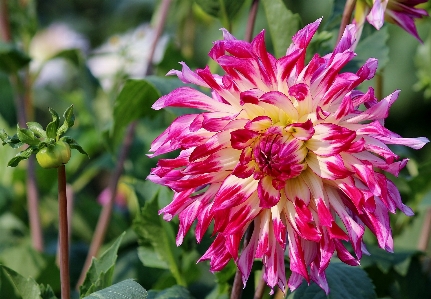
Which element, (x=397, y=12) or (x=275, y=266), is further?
(x=397, y=12)

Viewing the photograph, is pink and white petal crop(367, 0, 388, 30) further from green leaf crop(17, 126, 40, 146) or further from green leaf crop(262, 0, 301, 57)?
green leaf crop(17, 126, 40, 146)

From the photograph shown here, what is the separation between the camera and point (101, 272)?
583 millimetres

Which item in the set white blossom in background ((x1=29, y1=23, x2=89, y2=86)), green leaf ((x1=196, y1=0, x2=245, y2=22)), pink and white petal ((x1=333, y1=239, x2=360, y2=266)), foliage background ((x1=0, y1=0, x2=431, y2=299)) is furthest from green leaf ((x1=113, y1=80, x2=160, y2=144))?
white blossom in background ((x1=29, y1=23, x2=89, y2=86))

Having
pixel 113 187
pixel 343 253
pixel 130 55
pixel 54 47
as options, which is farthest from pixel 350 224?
pixel 54 47

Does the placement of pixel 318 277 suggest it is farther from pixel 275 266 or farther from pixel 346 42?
pixel 346 42

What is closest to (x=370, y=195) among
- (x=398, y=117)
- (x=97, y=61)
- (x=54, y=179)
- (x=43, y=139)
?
(x=43, y=139)

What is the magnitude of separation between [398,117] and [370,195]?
1512 mm

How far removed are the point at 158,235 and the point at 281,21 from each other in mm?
275

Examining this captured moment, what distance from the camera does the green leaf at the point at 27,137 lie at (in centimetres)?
51

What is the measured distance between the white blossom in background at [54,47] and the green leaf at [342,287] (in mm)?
1256

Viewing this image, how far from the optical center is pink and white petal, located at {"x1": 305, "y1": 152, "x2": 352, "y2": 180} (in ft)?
1.63

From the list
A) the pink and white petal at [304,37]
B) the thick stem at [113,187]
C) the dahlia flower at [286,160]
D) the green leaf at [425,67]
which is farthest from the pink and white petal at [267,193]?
the green leaf at [425,67]

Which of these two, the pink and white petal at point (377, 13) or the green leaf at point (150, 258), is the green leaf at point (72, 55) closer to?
the green leaf at point (150, 258)

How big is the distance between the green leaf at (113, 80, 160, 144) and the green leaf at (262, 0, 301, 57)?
15 cm
